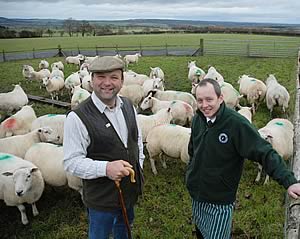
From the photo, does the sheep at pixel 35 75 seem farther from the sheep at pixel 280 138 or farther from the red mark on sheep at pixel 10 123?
the sheep at pixel 280 138

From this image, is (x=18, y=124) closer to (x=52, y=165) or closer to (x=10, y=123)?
(x=10, y=123)

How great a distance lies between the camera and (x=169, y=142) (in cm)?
623

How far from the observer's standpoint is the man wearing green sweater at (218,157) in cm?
264

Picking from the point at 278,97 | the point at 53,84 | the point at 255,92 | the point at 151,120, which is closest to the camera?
the point at 151,120

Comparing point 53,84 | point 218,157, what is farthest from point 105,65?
point 53,84

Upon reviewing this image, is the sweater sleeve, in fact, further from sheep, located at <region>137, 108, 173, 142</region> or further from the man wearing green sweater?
sheep, located at <region>137, 108, 173, 142</region>

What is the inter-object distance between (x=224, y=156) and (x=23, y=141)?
15.5 feet

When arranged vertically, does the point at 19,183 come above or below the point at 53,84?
below

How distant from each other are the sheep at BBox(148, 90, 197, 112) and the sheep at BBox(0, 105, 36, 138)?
376cm

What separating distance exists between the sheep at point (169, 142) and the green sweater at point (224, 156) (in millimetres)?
2765

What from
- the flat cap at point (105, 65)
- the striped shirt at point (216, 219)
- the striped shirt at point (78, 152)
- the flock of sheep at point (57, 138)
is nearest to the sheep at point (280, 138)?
the flock of sheep at point (57, 138)

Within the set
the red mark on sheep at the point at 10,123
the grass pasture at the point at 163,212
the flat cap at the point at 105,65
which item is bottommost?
the grass pasture at the point at 163,212

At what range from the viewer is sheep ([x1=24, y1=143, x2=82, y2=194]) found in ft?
17.2

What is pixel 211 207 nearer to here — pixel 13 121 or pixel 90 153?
pixel 90 153
